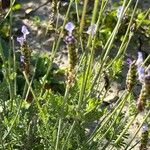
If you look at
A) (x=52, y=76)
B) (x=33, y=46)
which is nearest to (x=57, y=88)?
(x=52, y=76)

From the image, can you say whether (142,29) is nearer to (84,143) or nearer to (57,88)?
(57,88)

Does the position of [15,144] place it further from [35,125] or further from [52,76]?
[52,76]

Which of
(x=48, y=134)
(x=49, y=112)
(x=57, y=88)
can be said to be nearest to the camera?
(x=48, y=134)

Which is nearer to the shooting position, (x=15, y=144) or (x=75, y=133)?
(x=75, y=133)

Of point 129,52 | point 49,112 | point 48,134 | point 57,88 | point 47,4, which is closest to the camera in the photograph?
point 48,134

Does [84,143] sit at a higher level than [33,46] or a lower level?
higher

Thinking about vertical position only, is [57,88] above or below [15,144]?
below

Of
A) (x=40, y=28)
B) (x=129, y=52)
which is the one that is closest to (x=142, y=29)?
(x=129, y=52)

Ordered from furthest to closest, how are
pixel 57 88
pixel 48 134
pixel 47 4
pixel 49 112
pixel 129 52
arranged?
pixel 47 4 → pixel 129 52 → pixel 57 88 → pixel 49 112 → pixel 48 134

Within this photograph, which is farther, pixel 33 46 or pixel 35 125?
pixel 33 46
